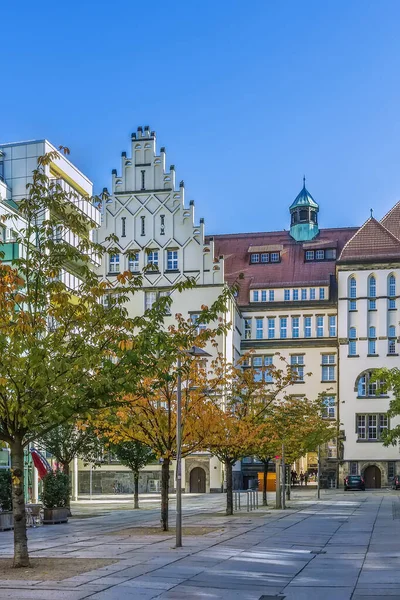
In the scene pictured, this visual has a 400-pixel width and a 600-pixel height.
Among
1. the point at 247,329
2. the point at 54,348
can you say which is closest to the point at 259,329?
the point at 247,329

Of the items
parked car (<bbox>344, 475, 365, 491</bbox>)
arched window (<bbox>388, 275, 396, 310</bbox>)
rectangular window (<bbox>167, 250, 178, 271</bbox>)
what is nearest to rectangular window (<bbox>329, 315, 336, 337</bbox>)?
arched window (<bbox>388, 275, 396, 310</bbox>)

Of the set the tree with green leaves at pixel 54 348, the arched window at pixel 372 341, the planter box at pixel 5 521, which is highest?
the arched window at pixel 372 341

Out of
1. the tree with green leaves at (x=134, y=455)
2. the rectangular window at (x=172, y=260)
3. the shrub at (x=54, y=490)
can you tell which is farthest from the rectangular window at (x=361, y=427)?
the shrub at (x=54, y=490)

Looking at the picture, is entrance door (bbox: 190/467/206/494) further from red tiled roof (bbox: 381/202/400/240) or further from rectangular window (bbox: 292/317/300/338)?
red tiled roof (bbox: 381/202/400/240)

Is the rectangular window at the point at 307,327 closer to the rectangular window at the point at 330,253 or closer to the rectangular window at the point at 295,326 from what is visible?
the rectangular window at the point at 295,326

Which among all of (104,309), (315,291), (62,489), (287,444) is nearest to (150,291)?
(315,291)

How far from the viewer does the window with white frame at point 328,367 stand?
8750cm

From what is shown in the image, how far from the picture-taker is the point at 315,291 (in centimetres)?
8988

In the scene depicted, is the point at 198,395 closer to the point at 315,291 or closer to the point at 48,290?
the point at 48,290

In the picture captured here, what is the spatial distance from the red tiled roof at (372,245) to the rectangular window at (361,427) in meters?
13.7

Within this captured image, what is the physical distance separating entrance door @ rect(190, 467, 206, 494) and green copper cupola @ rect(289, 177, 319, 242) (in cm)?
3080

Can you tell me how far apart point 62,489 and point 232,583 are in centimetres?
2132

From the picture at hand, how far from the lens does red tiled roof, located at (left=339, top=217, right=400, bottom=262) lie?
278 ft

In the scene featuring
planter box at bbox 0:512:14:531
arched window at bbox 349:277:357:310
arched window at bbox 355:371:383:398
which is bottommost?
planter box at bbox 0:512:14:531
